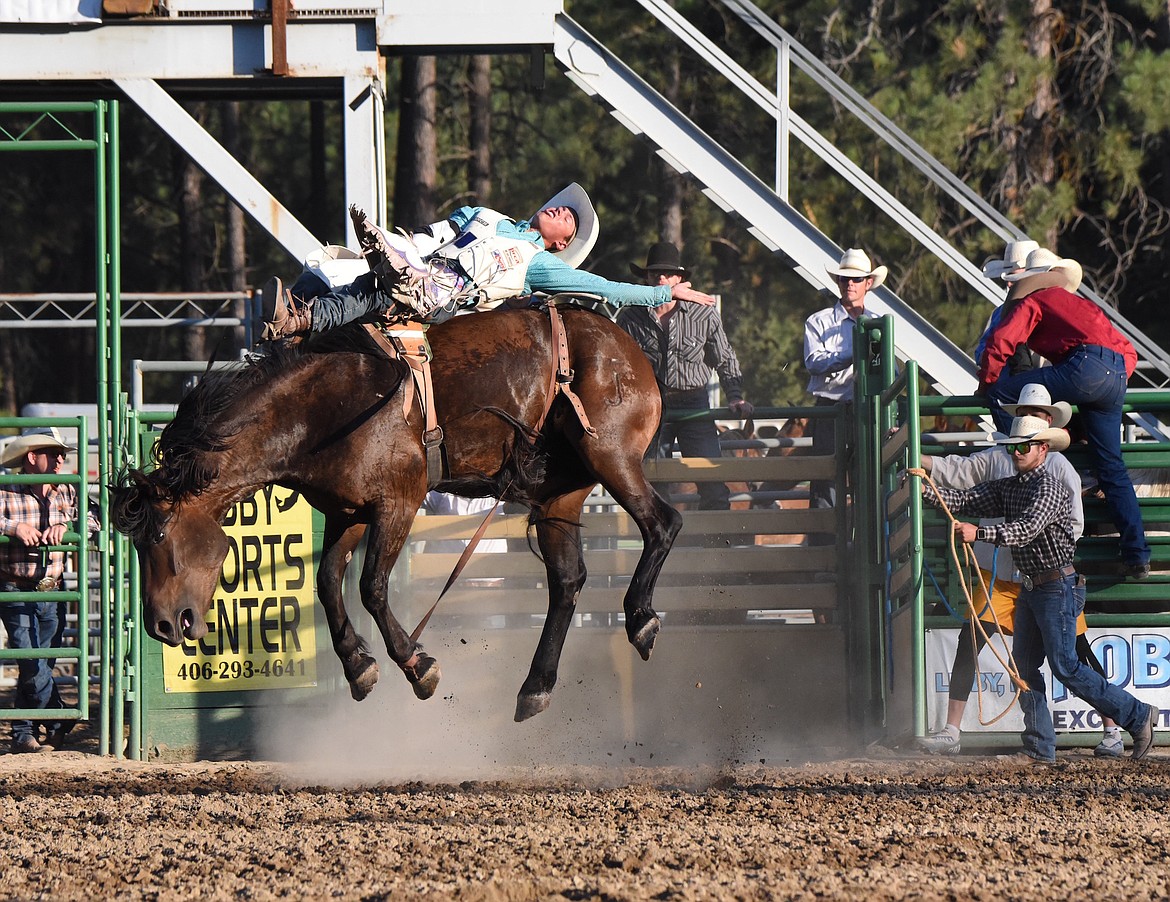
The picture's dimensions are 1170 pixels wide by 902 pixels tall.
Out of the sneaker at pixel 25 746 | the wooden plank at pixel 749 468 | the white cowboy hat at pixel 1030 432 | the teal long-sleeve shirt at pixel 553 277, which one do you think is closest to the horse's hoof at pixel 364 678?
the teal long-sleeve shirt at pixel 553 277

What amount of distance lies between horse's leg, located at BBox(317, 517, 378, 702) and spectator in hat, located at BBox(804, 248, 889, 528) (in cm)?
283

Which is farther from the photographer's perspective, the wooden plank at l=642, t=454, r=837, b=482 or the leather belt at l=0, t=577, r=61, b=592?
the leather belt at l=0, t=577, r=61, b=592

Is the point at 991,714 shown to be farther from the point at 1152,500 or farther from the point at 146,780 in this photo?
the point at 146,780

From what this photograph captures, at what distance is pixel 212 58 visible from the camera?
10.2m

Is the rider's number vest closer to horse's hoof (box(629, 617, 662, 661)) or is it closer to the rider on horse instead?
the rider on horse

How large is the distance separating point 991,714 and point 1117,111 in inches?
436

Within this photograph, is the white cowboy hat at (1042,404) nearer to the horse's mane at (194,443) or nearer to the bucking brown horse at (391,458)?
the bucking brown horse at (391,458)

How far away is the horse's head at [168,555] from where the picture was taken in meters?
6.30

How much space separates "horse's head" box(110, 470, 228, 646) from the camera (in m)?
6.30

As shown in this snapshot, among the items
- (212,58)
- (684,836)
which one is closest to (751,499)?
(684,836)

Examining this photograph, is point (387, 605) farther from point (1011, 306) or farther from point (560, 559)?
point (1011, 306)

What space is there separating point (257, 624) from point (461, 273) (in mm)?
2721

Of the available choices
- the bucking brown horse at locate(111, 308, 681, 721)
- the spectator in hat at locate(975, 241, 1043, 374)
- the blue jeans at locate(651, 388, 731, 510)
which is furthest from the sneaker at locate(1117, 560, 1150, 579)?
the bucking brown horse at locate(111, 308, 681, 721)

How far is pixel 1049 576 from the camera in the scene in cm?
739
